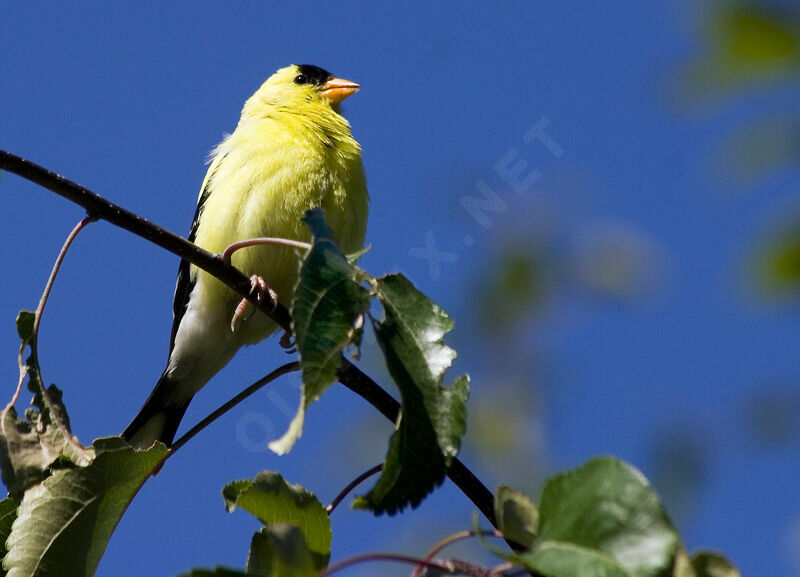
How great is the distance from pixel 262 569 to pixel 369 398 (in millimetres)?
354

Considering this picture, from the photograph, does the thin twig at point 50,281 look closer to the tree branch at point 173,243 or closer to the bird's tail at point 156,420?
the tree branch at point 173,243

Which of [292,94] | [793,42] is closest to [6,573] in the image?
[793,42]

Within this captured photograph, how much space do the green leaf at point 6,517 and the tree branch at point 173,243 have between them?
0.57 meters

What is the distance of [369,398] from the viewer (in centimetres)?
179

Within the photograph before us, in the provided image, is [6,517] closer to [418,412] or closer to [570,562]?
[418,412]

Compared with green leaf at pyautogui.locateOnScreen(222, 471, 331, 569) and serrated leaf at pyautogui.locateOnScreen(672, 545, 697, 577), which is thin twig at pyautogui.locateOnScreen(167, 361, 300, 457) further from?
serrated leaf at pyautogui.locateOnScreen(672, 545, 697, 577)

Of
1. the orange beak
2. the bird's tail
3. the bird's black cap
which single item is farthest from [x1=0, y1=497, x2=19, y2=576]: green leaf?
the bird's black cap

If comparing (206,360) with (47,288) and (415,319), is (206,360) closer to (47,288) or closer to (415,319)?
(47,288)

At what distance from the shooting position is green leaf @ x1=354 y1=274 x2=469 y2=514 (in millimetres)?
1444

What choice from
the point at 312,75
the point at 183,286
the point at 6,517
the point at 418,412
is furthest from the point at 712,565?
the point at 312,75

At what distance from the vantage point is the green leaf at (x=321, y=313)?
140cm

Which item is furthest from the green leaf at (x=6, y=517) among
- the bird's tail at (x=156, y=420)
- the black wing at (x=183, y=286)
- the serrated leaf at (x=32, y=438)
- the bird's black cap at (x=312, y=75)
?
the bird's black cap at (x=312, y=75)

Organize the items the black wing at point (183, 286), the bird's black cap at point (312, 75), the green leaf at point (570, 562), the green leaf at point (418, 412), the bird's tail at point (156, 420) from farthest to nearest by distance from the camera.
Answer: the bird's black cap at point (312, 75)
the black wing at point (183, 286)
the bird's tail at point (156, 420)
the green leaf at point (418, 412)
the green leaf at point (570, 562)

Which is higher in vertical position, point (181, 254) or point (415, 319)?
point (181, 254)
